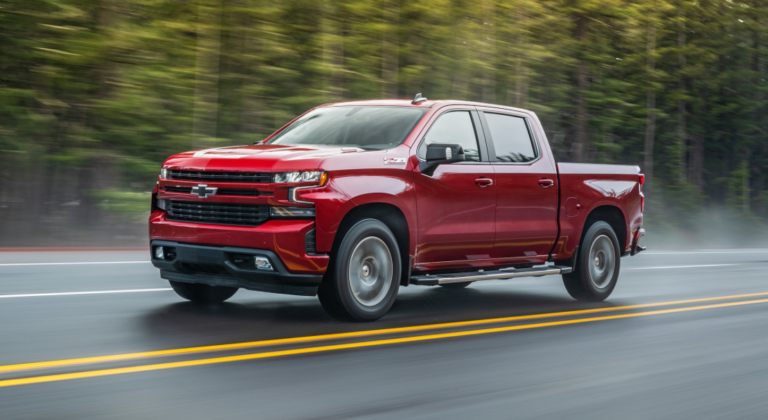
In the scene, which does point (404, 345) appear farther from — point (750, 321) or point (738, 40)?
point (738, 40)

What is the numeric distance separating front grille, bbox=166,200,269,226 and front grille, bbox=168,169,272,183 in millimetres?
198

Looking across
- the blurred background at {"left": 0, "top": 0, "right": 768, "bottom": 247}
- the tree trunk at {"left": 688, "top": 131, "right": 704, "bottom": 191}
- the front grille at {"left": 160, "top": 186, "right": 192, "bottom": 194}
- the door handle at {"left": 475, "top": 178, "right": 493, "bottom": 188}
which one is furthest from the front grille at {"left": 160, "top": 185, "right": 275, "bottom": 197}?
the tree trunk at {"left": 688, "top": 131, "right": 704, "bottom": 191}

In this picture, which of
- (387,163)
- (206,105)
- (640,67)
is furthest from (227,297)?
(640,67)

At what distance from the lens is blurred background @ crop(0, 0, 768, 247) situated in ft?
60.1

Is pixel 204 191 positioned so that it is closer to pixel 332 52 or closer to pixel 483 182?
pixel 483 182

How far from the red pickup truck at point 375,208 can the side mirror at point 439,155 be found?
0.01m

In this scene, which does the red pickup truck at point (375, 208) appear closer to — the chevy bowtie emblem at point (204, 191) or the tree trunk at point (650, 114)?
the chevy bowtie emblem at point (204, 191)

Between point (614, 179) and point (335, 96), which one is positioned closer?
point (614, 179)

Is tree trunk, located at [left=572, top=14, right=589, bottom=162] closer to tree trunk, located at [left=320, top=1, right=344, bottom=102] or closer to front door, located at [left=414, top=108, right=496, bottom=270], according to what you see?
tree trunk, located at [left=320, top=1, right=344, bottom=102]

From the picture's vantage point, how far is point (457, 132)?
27.4 feet

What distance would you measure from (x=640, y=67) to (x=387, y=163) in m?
35.8

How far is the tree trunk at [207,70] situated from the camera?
20922 millimetres

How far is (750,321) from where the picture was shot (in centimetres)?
854

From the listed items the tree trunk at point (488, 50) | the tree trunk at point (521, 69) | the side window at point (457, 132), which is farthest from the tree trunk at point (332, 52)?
the side window at point (457, 132)
